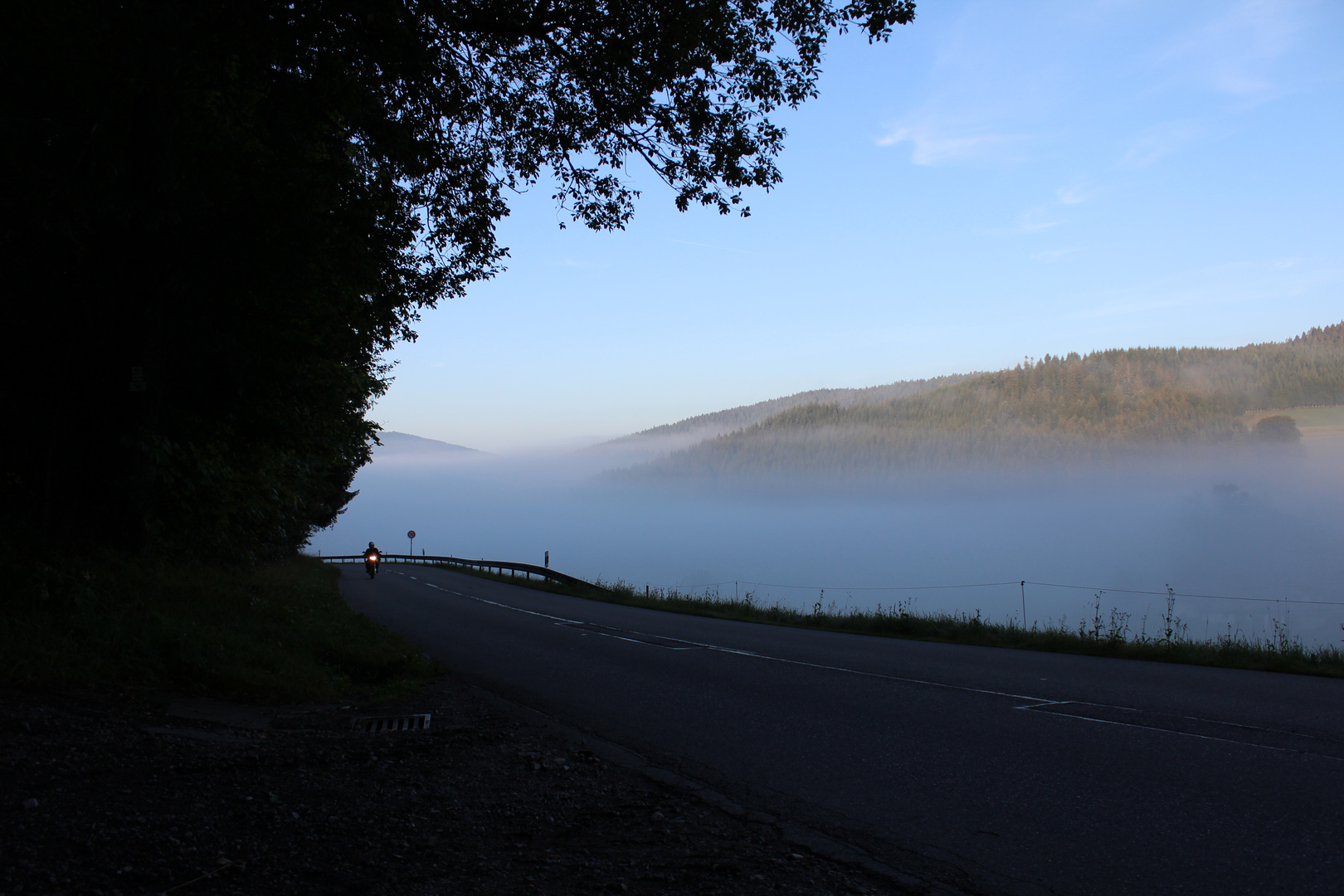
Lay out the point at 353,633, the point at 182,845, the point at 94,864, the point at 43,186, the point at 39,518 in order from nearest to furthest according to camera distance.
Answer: the point at 94,864 → the point at 182,845 → the point at 43,186 → the point at 39,518 → the point at 353,633

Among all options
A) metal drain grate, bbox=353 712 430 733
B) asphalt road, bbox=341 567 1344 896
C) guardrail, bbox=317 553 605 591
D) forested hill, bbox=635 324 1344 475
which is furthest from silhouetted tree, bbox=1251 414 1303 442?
metal drain grate, bbox=353 712 430 733

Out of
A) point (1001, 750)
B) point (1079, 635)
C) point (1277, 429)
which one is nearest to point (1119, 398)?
point (1277, 429)

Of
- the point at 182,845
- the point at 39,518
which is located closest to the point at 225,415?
the point at 39,518

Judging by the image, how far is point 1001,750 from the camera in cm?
657

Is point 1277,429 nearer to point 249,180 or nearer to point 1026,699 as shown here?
point 1026,699

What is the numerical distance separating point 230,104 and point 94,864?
33.8 feet

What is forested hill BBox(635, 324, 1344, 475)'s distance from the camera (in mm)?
143875

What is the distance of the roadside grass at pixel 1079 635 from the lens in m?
12.0

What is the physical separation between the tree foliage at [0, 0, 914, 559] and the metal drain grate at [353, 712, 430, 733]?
535 centimetres

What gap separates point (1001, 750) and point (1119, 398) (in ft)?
588

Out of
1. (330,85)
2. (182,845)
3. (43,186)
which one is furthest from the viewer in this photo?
(330,85)

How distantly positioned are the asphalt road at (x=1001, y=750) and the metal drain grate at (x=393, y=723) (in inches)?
55.6

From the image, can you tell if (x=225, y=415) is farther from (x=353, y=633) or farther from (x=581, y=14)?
(x=581, y=14)

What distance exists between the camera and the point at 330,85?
952cm
